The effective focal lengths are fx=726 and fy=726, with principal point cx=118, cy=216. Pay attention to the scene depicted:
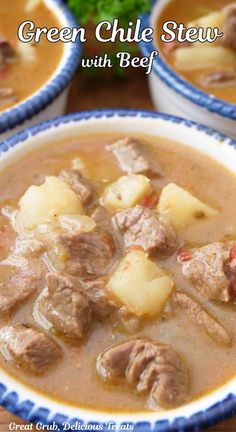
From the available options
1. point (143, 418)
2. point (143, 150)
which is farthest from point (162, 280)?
point (143, 150)

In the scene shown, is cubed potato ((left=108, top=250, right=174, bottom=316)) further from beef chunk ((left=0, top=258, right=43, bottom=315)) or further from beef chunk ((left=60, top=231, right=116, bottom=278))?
beef chunk ((left=0, top=258, right=43, bottom=315))

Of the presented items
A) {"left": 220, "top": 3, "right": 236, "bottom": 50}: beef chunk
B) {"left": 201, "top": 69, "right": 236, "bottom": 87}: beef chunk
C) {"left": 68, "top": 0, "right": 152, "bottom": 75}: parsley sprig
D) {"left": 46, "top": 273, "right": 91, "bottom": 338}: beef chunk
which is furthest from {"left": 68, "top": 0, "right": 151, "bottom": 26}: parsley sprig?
{"left": 46, "top": 273, "right": 91, "bottom": 338}: beef chunk

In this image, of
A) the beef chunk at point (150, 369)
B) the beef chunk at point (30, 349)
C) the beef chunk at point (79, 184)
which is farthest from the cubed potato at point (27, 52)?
the beef chunk at point (150, 369)

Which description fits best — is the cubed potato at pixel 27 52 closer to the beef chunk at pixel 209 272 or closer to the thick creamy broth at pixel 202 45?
the thick creamy broth at pixel 202 45

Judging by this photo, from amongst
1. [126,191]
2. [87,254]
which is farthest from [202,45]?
[87,254]

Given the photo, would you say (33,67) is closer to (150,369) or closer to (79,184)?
(79,184)

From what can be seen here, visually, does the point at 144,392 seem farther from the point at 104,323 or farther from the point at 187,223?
the point at 187,223

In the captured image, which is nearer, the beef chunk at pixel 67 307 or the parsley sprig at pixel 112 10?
the beef chunk at pixel 67 307

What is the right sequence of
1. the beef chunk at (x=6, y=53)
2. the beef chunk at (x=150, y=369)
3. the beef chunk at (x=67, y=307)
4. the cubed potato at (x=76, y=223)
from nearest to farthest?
the beef chunk at (x=150, y=369), the beef chunk at (x=67, y=307), the cubed potato at (x=76, y=223), the beef chunk at (x=6, y=53)
